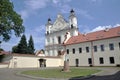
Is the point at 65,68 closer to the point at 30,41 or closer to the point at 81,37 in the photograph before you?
the point at 81,37

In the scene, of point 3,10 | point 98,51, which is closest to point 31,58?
point 98,51

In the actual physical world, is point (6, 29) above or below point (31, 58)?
above

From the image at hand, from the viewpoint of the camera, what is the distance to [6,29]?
3366cm

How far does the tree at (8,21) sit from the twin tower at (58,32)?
90.5 feet

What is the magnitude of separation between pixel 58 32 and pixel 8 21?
36267mm

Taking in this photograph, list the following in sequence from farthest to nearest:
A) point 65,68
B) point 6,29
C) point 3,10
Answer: point 6,29, point 3,10, point 65,68

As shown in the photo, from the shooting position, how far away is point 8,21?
3381 centimetres

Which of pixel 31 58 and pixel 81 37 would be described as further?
pixel 81 37

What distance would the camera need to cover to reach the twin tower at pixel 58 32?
213ft

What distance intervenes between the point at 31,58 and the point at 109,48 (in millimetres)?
18768

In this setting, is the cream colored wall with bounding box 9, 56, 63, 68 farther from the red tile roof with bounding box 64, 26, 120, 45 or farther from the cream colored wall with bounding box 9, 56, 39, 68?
the red tile roof with bounding box 64, 26, 120, 45

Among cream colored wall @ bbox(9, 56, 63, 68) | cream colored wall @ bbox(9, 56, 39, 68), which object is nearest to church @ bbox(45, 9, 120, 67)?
cream colored wall @ bbox(9, 56, 63, 68)

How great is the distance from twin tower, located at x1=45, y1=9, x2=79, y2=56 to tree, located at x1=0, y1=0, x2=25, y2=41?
2758 cm

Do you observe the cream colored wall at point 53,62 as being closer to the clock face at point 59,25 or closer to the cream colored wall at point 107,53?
the cream colored wall at point 107,53
